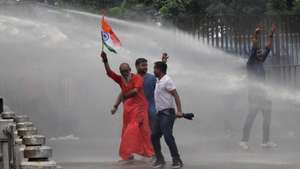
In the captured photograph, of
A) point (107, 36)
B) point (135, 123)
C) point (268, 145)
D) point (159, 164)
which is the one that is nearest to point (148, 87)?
point (135, 123)

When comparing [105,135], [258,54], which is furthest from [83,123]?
[258,54]

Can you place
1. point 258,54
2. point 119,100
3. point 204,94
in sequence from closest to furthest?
point 119,100 → point 258,54 → point 204,94

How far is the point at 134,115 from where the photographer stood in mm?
12133

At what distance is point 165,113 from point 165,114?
0.02 m

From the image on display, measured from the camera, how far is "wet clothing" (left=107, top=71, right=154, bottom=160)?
12.0 meters

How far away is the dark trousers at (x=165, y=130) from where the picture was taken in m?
11.2

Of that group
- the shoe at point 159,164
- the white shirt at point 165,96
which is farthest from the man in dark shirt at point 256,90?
the white shirt at point 165,96

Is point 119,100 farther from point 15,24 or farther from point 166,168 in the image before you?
point 15,24

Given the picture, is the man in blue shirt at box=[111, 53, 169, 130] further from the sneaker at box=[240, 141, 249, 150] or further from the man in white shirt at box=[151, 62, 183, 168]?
the sneaker at box=[240, 141, 249, 150]

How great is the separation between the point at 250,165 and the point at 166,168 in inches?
43.9

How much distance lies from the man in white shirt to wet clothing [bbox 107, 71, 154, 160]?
0.54 meters

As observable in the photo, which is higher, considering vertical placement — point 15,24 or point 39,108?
point 15,24

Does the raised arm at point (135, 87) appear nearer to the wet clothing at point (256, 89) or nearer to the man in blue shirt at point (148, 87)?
the man in blue shirt at point (148, 87)

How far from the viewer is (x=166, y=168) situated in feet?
37.0
